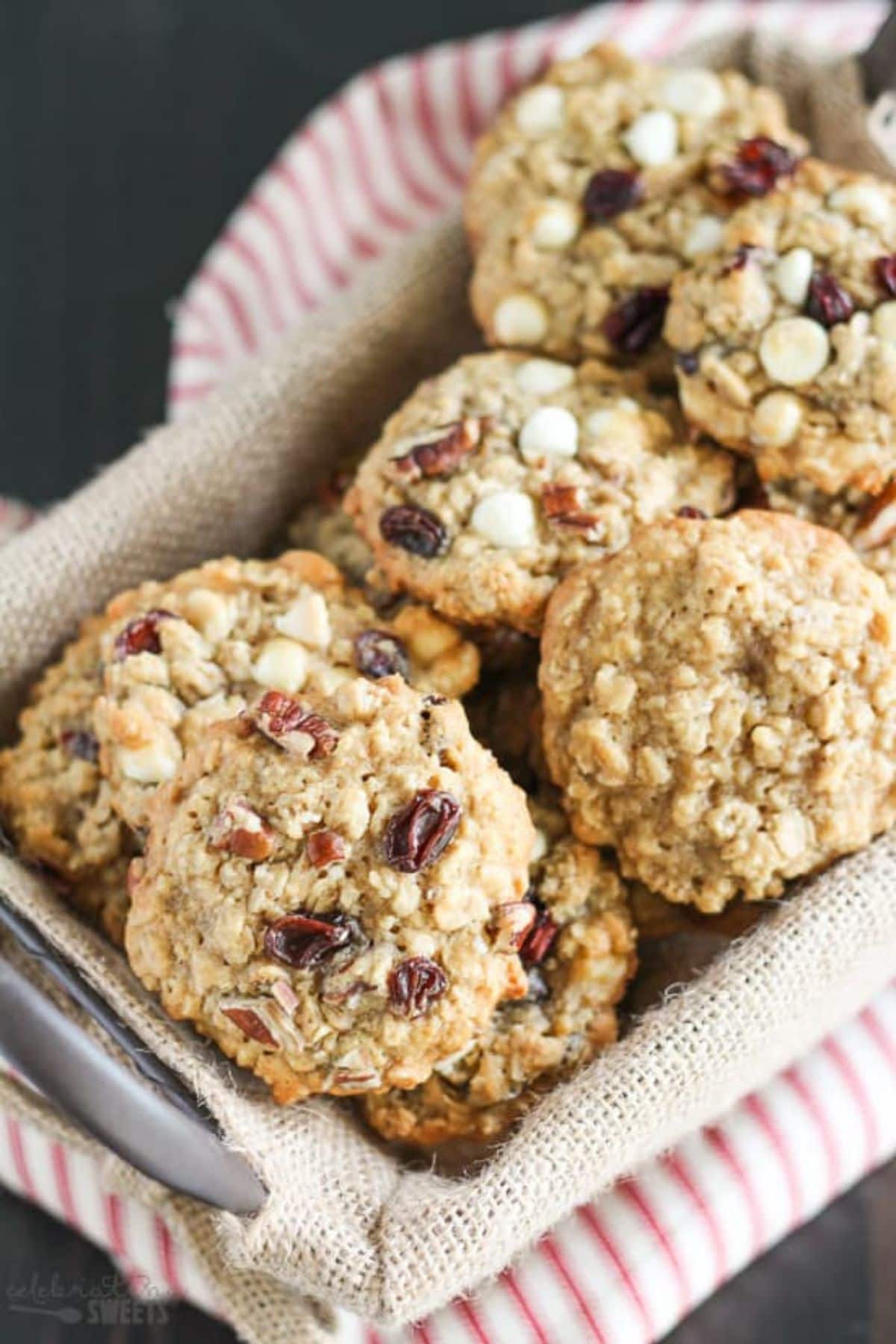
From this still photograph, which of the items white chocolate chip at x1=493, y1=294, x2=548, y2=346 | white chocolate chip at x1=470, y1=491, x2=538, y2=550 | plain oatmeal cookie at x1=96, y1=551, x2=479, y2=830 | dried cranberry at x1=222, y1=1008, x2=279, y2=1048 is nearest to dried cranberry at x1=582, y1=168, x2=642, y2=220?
white chocolate chip at x1=493, y1=294, x2=548, y2=346

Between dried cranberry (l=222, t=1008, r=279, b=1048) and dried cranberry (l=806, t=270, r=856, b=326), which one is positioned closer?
dried cranberry (l=222, t=1008, r=279, b=1048)

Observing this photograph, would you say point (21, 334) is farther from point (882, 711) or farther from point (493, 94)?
point (882, 711)

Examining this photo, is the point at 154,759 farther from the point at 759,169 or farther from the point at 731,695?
the point at 759,169

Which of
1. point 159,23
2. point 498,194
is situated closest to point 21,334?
point 159,23

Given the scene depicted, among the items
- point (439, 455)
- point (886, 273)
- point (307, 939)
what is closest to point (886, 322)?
point (886, 273)

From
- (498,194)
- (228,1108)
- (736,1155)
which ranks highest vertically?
(498,194)

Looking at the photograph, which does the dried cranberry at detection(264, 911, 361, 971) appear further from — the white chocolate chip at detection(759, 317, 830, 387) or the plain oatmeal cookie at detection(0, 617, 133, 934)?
the white chocolate chip at detection(759, 317, 830, 387)
